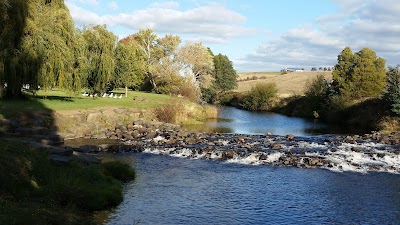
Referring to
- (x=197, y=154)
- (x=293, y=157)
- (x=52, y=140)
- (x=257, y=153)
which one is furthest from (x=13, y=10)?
(x=293, y=157)

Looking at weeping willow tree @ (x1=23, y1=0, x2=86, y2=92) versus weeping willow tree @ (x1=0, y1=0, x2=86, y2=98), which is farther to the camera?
weeping willow tree @ (x1=23, y1=0, x2=86, y2=92)

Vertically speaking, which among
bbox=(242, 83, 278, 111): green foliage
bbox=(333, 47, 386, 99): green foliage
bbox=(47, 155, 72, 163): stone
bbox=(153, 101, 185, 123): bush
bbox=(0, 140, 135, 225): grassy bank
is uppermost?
bbox=(333, 47, 386, 99): green foliage

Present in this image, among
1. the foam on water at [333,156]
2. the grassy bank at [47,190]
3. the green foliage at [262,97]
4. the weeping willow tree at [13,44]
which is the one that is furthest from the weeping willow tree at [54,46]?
the green foliage at [262,97]

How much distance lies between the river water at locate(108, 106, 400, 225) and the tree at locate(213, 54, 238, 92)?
78.8 m

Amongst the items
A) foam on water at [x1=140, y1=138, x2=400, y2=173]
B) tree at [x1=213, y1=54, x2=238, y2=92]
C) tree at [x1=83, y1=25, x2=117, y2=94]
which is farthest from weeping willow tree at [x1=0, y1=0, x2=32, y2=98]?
Answer: tree at [x1=213, y1=54, x2=238, y2=92]

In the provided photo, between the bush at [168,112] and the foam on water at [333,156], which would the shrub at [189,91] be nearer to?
the bush at [168,112]

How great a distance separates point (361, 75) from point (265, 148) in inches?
1554

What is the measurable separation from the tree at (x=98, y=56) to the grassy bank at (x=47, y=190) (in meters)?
26.1

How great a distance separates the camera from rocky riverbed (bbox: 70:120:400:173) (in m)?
24.9

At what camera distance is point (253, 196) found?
1777cm

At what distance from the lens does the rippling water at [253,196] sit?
48.8ft

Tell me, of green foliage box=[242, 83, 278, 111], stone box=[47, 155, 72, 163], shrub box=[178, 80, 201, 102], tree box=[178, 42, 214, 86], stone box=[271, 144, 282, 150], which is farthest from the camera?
green foliage box=[242, 83, 278, 111]

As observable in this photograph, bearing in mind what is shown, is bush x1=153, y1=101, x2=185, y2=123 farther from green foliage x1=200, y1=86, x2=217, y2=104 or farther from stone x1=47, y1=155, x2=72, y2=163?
green foliage x1=200, y1=86, x2=217, y2=104

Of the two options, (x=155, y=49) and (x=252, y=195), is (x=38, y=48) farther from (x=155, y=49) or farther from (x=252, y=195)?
(x=155, y=49)
